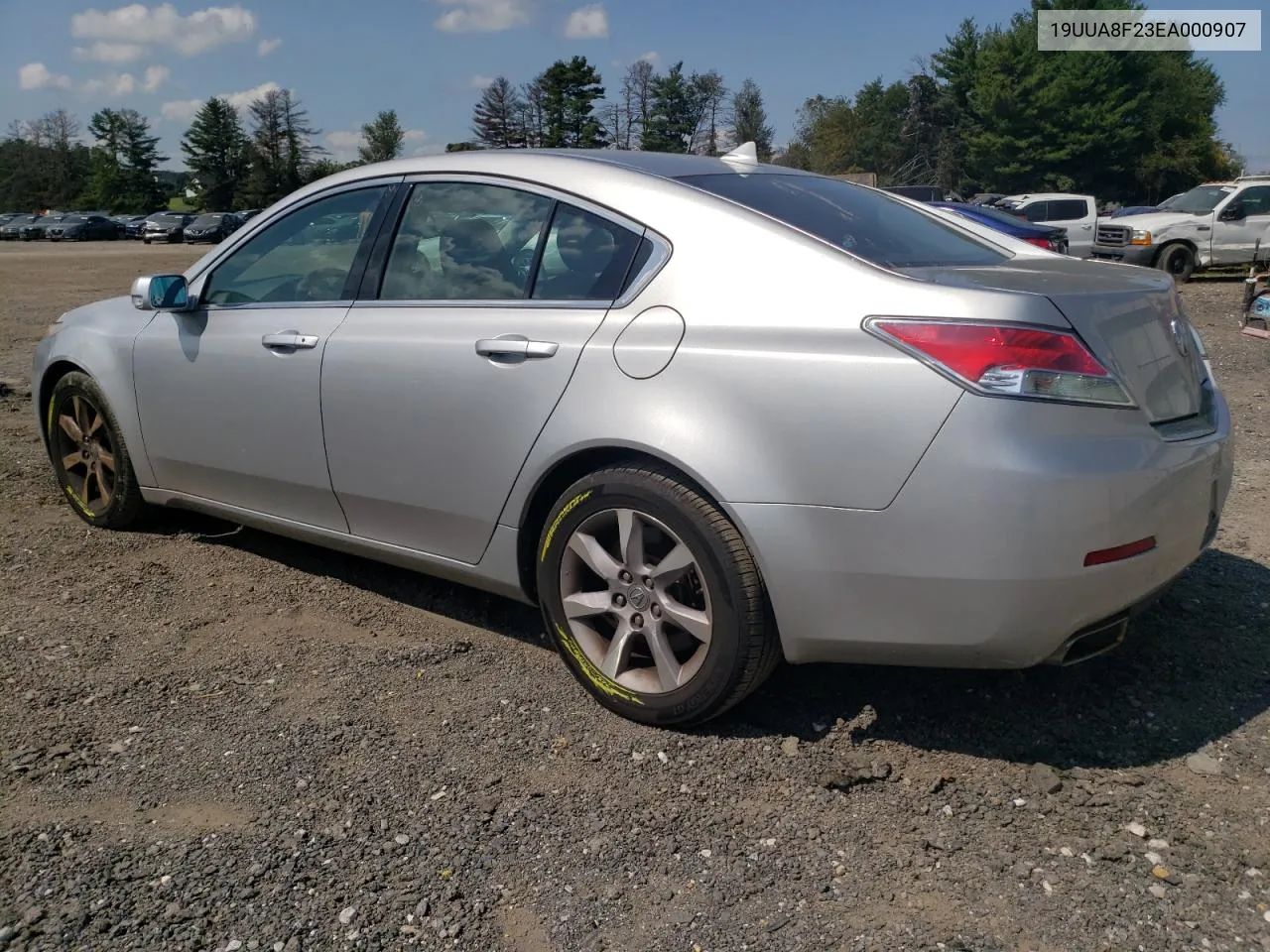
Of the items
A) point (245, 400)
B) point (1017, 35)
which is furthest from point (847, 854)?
point (1017, 35)

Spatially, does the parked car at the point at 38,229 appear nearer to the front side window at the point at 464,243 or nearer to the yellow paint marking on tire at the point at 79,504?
the yellow paint marking on tire at the point at 79,504

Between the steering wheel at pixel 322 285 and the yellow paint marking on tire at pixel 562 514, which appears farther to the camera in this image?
the steering wheel at pixel 322 285

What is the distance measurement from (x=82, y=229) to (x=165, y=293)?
2401 inches

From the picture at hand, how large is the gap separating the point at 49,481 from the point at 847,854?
195 inches

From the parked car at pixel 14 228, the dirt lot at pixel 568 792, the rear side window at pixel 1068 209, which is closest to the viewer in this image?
the dirt lot at pixel 568 792

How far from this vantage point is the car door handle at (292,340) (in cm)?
390

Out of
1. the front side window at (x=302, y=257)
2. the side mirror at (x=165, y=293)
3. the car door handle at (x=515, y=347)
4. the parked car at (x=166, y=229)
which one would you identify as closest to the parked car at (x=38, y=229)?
the parked car at (x=166, y=229)

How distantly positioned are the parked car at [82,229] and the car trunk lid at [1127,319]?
2483 inches

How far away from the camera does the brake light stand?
8.59 feet

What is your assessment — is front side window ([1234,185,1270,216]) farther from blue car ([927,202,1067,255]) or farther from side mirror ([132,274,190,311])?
side mirror ([132,274,190,311])

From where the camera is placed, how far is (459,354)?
345cm

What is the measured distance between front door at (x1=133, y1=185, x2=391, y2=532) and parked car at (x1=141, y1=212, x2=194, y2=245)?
1989 inches

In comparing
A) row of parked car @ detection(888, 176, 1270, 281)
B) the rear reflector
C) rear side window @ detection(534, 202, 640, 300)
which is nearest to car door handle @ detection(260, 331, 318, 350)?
rear side window @ detection(534, 202, 640, 300)

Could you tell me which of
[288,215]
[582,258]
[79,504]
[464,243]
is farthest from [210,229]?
[582,258]
